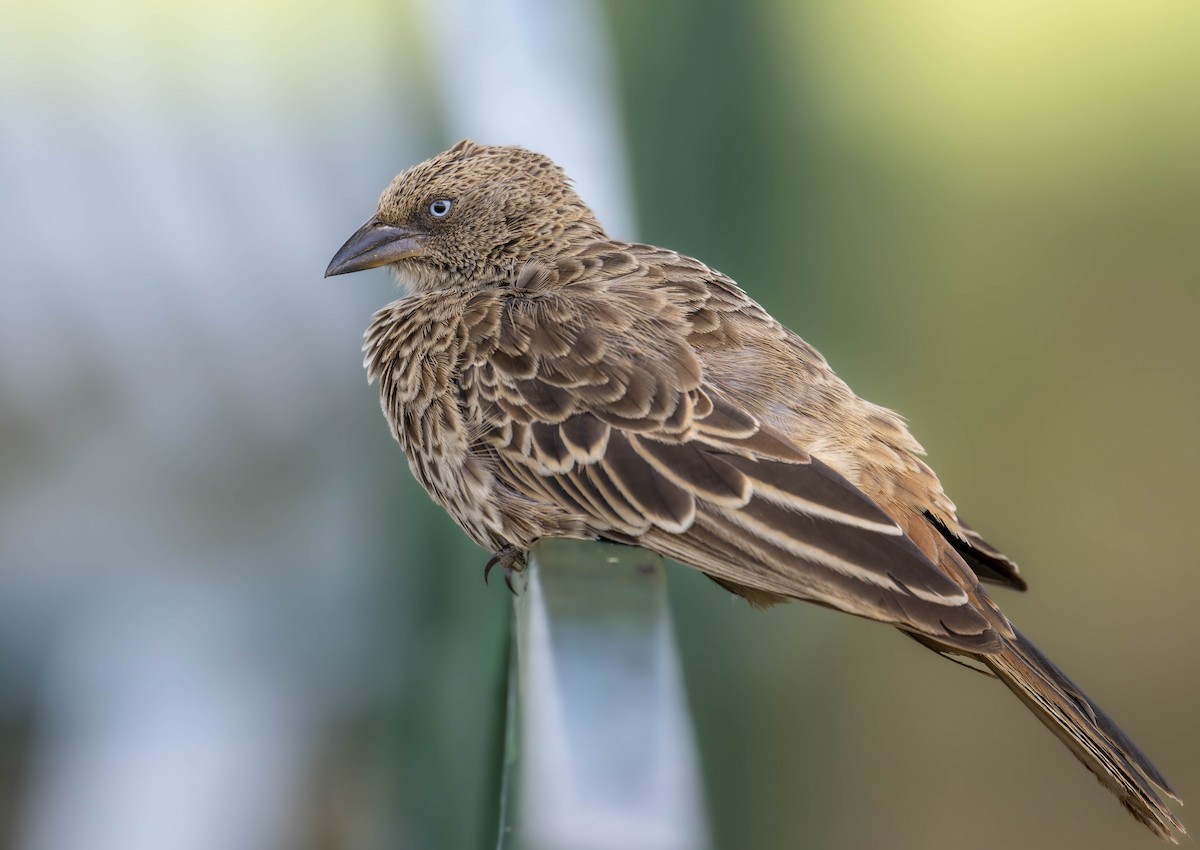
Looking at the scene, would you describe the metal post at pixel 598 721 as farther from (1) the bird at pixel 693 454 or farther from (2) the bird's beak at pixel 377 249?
(2) the bird's beak at pixel 377 249

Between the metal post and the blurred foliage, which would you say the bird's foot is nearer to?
the metal post

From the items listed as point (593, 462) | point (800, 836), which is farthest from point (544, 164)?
point (800, 836)

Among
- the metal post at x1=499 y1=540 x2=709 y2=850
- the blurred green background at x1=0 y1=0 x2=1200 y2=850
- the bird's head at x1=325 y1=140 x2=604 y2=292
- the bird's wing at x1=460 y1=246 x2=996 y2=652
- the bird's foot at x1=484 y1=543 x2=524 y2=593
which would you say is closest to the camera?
the metal post at x1=499 y1=540 x2=709 y2=850

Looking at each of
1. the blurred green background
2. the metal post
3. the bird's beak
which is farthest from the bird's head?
the metal post

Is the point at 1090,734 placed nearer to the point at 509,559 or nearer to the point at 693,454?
the point at 693,454

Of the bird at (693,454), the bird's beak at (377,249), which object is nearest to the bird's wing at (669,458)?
the bird at (693,454)

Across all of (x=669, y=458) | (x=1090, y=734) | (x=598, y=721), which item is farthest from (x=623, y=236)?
(x=598, y=721)

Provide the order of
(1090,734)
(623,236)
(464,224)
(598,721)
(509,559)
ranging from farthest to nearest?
1. (623,236)
2. (464,224)
3. (509,559)
4. (1090,734)
5. (598,721)
